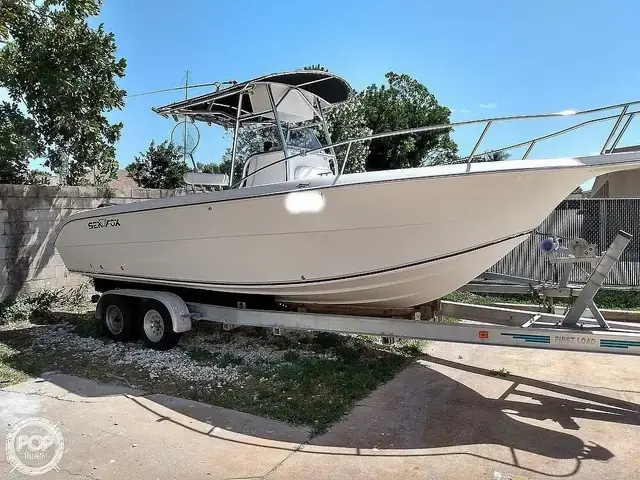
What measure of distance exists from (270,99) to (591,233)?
714 cm

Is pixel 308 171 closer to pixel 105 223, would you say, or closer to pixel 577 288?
pixel 105 223

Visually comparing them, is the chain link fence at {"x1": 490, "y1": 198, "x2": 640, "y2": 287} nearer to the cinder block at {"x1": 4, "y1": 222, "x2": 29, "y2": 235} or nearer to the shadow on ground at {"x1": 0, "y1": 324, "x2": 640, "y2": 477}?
the shadow on ground at {"x1": 0, "y1": 324, "x2": 640, "y2": 477}

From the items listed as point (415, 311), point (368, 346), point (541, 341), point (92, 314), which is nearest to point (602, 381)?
point (541, 341)

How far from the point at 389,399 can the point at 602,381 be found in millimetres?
2268

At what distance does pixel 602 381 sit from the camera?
5023 mm

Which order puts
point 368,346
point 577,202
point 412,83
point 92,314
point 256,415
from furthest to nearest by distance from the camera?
point 412,83, point 577,202, point 92,314, point 368,346, point 256,415

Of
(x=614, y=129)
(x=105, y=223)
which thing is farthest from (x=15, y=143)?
(x=614, y=129)

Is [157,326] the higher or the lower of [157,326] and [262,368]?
the higher

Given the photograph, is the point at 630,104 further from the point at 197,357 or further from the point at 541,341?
the point at 197,357

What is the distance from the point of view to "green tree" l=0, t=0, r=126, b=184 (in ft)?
26.2

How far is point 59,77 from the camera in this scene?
26.0 feet

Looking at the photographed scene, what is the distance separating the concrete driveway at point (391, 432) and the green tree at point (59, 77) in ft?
16.0

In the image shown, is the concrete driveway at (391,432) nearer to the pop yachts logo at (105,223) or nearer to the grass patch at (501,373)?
the grass patch at (501,373)

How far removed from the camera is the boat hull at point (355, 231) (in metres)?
4.13
